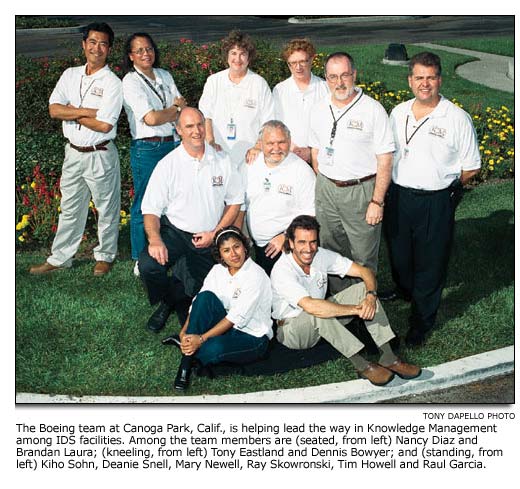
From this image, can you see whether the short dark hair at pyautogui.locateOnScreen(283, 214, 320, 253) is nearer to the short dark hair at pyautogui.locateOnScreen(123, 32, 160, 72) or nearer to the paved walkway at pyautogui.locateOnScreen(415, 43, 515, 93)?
the short dark hair at pyautogui.locateOnScreen(123, 32, 160, 72)

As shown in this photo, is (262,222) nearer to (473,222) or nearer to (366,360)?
(366,360)

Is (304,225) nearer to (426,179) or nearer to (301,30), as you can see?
(426,179)

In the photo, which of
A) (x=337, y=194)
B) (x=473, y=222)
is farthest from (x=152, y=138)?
(x=473, y=222)

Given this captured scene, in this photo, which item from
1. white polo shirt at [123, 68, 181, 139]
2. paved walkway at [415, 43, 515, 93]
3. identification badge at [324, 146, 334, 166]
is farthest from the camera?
paved walkway at [415, 43, 515, 93]

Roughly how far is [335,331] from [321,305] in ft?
0.74

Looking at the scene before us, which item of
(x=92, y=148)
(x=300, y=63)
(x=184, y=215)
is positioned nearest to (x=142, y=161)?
(x=92, y=148)

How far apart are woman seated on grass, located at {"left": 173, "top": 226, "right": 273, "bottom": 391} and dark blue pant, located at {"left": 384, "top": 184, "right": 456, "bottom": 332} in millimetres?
1351

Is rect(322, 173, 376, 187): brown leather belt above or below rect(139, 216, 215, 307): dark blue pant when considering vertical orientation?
above

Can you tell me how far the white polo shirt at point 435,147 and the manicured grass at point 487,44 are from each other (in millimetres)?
16052

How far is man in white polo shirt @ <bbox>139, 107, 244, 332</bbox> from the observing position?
282 inches

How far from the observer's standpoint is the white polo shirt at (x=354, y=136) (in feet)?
21.9

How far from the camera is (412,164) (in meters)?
6.70

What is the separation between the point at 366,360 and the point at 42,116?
690 centimetres

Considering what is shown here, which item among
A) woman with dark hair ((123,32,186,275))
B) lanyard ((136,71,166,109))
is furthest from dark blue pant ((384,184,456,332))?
lanyard ((136,71,166,109))
